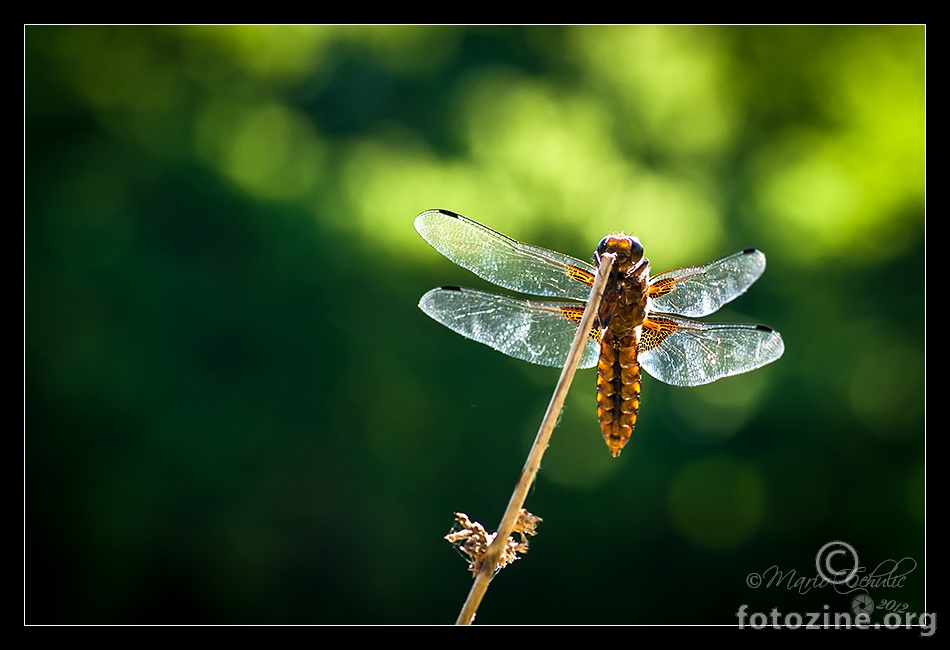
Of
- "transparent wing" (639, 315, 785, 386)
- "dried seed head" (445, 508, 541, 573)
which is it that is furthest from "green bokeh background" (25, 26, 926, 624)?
"dried seed head" (445, 508, 541, 573)

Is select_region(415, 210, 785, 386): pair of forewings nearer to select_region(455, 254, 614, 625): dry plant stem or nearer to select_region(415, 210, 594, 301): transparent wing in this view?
select_region(415, 210, 594, 301): transparent wing

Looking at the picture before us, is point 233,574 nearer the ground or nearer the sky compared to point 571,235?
nearer the ground

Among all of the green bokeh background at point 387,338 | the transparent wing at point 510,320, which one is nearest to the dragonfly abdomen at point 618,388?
the transparent wing at point 510,320

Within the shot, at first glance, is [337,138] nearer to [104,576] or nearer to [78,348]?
[78,348]

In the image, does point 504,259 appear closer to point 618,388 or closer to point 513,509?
point 618,388

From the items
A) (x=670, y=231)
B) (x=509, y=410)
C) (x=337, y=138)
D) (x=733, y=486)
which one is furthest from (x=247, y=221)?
(x=733, y=486)

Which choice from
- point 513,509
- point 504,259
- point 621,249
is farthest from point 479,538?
point 504,259

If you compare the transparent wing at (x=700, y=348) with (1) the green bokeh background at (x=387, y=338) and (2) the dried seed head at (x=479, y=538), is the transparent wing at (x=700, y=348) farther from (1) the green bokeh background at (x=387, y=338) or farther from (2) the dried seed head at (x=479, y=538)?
(1) the green bokeh background at (x=387, y=338)
